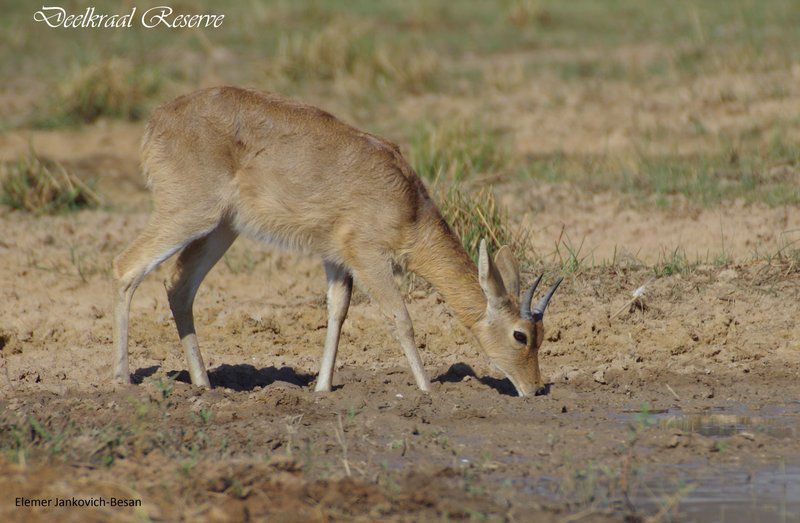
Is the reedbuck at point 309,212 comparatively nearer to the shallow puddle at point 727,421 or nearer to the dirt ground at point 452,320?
the dirt ground at point 452,320

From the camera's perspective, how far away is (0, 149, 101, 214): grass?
1155 cm

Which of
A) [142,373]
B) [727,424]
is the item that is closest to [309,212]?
[142,373]

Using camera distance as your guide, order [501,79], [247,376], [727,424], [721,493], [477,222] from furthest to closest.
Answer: [501,79] < [477,222] < [247,376] < [727,424] < [721,493]

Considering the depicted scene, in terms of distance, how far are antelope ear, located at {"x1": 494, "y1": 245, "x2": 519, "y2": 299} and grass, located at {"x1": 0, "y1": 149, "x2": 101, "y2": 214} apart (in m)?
5.38

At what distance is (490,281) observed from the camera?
25.5 ft

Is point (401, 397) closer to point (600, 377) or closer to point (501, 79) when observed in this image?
point (600, 377)

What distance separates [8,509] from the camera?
5.16 metres

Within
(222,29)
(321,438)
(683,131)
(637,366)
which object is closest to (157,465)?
(321,438)

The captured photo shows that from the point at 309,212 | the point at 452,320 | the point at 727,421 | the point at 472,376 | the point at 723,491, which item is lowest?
the point at 472,376

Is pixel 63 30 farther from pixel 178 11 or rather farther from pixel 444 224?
pixel 444 224

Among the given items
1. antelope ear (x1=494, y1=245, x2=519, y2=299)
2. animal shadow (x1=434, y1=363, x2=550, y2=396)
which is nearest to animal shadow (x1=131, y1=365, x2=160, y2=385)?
animal shadow (x1=434, y1=363, x2=550, y2=396)

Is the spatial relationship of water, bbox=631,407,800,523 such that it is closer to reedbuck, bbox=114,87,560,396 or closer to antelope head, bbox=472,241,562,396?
antelope head, bbox=472,241,562,396

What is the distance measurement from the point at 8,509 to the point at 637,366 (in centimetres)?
491

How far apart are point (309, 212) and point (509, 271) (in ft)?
4.71
